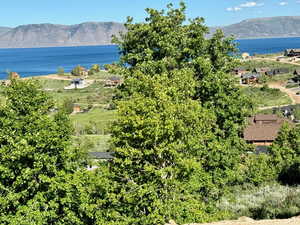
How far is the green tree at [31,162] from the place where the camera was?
562 inches

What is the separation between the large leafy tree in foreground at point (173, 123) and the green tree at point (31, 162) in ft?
7.82

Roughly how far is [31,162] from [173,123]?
238 inches

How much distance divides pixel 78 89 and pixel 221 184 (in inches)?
4347

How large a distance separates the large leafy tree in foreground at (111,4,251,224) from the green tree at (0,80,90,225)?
238 cm

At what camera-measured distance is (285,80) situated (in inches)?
4321

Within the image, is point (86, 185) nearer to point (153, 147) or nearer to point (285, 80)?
point (153, 147)

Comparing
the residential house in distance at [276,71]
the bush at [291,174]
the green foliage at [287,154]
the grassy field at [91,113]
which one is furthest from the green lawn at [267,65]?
the bush at [291,174]

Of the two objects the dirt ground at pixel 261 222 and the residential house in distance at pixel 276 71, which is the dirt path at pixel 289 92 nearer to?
the residential house in distance at pixel 276 71

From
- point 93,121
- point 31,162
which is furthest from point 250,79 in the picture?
point 31,162

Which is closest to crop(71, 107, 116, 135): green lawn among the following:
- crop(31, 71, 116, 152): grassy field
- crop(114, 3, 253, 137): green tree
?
crop(31, 71, 116, 152): grassy field

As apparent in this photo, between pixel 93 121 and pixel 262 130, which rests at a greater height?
pixel 262 130

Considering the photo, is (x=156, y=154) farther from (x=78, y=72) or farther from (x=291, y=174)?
(x=78, y=72)

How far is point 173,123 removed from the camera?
1405 centimetres

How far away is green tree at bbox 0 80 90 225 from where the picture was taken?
46.8 feet
